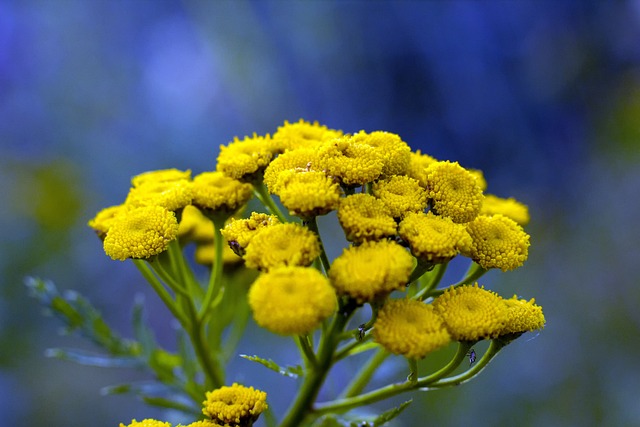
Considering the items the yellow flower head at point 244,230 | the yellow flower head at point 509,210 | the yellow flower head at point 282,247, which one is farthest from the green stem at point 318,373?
the yellow flower head at point 509,210

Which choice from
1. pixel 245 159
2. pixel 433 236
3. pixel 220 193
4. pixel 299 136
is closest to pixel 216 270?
pixel 220 193

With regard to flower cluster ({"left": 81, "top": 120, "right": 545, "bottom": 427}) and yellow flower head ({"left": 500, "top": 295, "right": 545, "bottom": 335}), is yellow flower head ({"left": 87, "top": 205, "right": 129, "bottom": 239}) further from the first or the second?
yellow flower head ({"left": 500, "top": 295, "right": 545, "bottom": 335})

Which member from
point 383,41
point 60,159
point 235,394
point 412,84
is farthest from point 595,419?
point 60,159

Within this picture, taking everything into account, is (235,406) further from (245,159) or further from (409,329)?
(245,159)

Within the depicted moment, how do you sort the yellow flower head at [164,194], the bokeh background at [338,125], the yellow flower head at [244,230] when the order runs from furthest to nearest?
the bokeh background at [338,125]
the yellow flower head at [164,194]
the yellow flower head at [244,230]

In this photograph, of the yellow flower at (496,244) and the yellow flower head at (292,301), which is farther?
the yellow flower at (496,244)

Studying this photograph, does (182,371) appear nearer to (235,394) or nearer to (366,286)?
(235,394)

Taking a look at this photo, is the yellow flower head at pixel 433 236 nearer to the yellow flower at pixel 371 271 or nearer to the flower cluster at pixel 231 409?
the yellow flower at pixel 371 271
